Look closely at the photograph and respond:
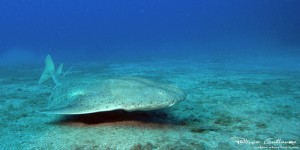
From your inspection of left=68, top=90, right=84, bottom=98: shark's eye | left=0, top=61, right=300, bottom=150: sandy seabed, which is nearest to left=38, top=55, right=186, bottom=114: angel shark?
left=68, top=90, right=84, bottom=98: shark's eye

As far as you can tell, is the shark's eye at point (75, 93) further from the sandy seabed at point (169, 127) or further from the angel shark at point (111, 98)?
the sandy seabed at point (169, 127)

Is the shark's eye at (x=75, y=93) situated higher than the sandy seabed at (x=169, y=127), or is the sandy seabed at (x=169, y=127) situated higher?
the shark's eye at (x=75, y=93)

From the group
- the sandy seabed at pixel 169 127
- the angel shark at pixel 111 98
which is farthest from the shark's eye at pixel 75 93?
the sandy seabed at pixel 169 127

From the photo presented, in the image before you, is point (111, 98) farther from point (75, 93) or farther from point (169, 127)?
point (169, 127)

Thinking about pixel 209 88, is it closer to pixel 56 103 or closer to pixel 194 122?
pixel 194 122

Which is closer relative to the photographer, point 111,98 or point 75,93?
point 111,98

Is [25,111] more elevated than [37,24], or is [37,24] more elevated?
[37,24]

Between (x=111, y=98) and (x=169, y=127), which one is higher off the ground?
(x=111, y=98)

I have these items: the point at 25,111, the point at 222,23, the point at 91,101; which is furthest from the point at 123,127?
the point at 222,23

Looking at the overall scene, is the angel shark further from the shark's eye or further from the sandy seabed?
the sandy seabed

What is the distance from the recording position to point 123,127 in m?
2.98

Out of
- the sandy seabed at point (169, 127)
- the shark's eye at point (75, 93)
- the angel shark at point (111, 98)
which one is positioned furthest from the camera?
the shark's eye at point (75, 93)

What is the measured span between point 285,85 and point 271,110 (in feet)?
8.43

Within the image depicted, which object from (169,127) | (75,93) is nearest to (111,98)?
(75,93)
